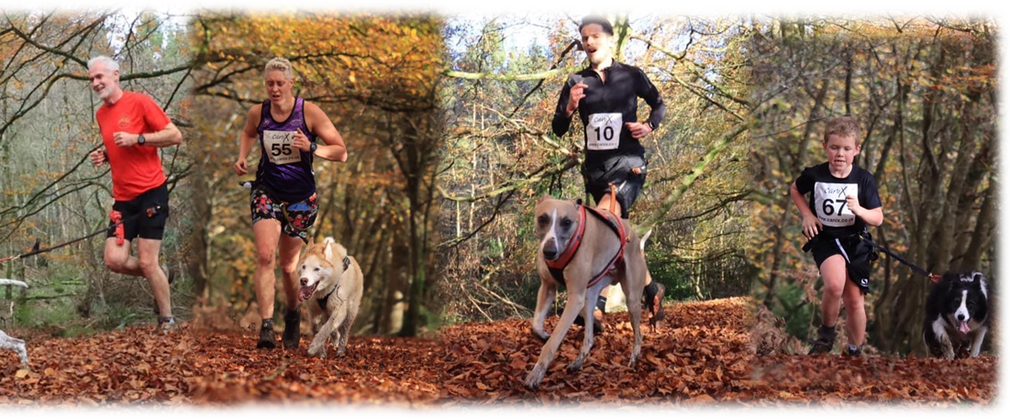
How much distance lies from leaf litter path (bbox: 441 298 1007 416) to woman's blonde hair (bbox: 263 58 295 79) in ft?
5.25

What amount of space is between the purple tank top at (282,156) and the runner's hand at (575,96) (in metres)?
1.35

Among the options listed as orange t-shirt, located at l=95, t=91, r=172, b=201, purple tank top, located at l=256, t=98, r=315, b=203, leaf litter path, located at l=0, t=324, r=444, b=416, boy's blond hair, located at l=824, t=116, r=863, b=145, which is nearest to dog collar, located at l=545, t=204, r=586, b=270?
leaf litter path, located at l=0, t=324, r=444, b=416

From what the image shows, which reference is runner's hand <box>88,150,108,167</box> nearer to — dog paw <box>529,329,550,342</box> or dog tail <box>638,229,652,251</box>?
dog paw <box>529,329,550,342</box>

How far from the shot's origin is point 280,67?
3.97m

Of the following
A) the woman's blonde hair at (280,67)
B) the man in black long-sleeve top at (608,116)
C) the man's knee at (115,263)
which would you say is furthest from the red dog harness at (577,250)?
the man's knee at (115,263)

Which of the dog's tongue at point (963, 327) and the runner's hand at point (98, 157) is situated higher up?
the runner's hand at point (98, 157)

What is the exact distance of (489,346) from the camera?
13.4 ft

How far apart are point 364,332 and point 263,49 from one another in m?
1.88

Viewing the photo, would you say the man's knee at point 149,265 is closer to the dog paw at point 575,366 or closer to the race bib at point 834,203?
the dog paw at point 575,366

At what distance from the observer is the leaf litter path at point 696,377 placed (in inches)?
140

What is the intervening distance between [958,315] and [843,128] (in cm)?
134

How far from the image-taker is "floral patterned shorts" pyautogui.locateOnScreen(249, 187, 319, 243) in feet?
13.3

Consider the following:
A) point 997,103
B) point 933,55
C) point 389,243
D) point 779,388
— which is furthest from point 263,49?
point 997,103

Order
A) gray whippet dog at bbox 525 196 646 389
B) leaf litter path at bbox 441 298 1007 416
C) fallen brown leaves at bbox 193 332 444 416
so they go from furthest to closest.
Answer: leaf litter path at bbox 441 298 1007 416, fallen brown leaves at bbox 193 332 444 416, gray whippet dog at bbox 525 196 646 389
